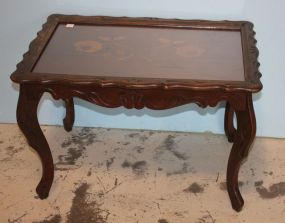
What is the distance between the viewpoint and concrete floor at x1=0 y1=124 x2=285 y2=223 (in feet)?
5.50

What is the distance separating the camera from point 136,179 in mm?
1853

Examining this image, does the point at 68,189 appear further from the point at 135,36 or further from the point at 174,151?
the point at 135,36

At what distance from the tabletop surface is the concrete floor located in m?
0.61

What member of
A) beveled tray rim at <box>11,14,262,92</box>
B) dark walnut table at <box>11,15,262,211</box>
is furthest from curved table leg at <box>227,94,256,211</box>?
beveled tray rim at <box>11,14,262,92</box>

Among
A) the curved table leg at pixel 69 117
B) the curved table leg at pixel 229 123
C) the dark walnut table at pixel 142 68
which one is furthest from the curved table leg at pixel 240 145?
the curved table leg at pixel 69 117

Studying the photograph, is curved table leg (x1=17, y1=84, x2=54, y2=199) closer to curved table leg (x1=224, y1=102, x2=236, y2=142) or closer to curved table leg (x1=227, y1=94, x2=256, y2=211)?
curved table leg (x1=227, y1=94, x2=256, y2=211)

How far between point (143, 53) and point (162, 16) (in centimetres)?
34

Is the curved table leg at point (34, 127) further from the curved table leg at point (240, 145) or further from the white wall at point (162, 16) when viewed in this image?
the curved table leg at point (240, 145)

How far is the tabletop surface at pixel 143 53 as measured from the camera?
1.46 m

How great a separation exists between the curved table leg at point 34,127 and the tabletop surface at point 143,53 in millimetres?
91

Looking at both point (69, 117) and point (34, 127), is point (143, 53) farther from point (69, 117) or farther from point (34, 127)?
point (69, 117)

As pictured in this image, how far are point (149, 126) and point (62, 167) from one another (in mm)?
525

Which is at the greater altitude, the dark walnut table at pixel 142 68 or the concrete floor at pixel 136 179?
the dark walnut table at pixel 142 68

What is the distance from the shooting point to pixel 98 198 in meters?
1.75
